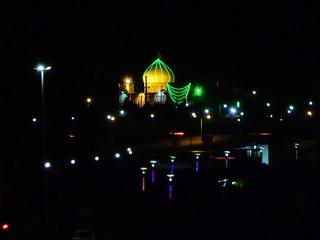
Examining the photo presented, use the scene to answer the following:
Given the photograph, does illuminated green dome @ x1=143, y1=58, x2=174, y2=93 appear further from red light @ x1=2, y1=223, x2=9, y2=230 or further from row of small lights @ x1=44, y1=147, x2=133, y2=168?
red light @ x1=2, y1=223, x2=9, y2=230

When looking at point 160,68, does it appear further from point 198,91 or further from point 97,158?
point 97,158

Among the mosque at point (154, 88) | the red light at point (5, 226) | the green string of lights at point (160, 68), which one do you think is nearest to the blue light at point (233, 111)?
A: the mosque at point (154, 88)

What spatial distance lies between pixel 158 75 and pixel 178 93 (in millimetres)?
6232

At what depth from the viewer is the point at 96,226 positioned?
17.2 metres

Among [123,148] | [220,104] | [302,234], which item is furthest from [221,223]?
[220,104]

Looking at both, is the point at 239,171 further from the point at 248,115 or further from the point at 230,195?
the point at 248,115

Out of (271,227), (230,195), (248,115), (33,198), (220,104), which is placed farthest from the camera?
(220,104)

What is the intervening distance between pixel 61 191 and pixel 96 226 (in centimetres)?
496

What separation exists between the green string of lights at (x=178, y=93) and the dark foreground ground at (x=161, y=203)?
77.5 ft

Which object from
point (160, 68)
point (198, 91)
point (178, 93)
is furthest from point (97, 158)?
point (160, 68)

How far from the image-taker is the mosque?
5319cm

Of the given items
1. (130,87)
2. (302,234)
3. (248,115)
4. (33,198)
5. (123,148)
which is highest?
(130,87)

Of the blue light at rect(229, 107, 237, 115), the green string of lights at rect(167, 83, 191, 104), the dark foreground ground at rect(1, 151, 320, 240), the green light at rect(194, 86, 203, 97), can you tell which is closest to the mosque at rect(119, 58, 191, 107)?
the green string of lights at rect(167, 83, 191, 104)

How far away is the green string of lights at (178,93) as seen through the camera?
51.7 metres
